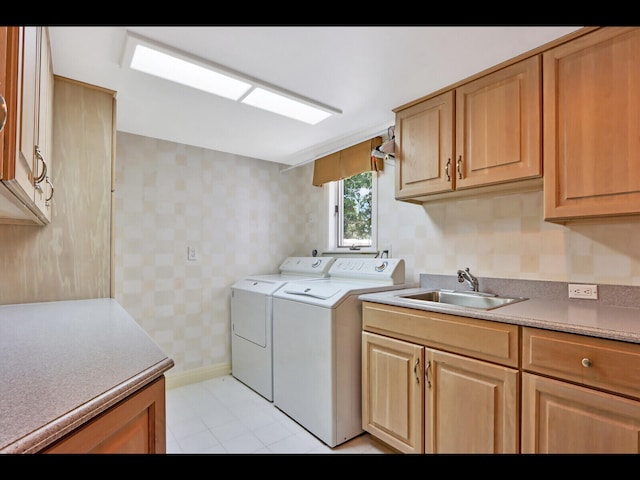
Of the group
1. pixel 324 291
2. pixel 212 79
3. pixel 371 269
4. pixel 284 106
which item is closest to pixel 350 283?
pixel 371 269

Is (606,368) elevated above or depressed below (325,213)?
below

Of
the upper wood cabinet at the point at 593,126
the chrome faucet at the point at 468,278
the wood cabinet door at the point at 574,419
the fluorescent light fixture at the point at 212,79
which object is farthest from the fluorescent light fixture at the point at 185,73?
the wood cabinet door at the point at 574,419

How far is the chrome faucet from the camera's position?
2.11 m

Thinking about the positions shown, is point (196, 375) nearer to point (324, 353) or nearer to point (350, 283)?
A: point (324, 353)

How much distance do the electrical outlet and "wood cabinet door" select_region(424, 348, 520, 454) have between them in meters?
0.68

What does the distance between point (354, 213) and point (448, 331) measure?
1.73 meters

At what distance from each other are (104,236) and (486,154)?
219cm

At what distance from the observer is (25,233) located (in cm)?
172

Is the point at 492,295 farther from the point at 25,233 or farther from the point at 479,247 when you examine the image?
the point at 25,233

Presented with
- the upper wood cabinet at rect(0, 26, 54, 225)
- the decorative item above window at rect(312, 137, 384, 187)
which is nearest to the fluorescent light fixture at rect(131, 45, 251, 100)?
the upper wood cabinet at rect(0, 26, 54, 225)

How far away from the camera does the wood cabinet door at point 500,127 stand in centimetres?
160

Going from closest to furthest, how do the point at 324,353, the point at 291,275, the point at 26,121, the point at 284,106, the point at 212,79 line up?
1. the point at 26,121
2. the point at 212,79
3. the point at 324,353
4. the point at 284,106
5. the point at 291,275

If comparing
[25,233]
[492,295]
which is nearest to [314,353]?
[492,295]

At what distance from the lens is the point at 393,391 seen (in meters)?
1.87
